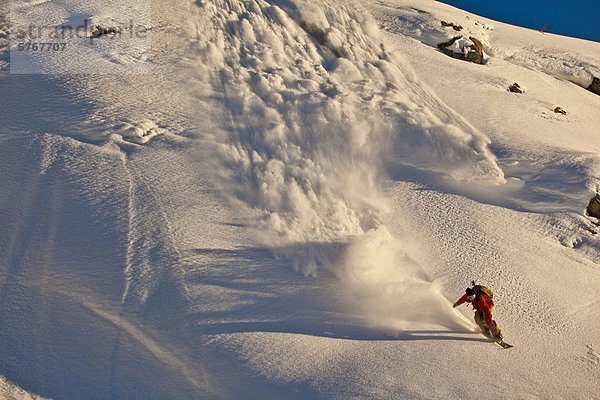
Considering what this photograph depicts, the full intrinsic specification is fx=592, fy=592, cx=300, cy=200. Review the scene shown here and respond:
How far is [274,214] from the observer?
6.20 meters

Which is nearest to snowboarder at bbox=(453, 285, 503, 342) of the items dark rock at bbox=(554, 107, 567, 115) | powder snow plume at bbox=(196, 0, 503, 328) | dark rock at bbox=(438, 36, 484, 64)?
powder snow plume at bbox=(196, 0, 503, 328)

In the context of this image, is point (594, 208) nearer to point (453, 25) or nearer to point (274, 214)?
point (274, 214)

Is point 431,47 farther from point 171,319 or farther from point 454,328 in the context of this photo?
point 171,319

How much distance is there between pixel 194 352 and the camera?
4.88 m

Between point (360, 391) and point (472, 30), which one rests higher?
point (472, 30)

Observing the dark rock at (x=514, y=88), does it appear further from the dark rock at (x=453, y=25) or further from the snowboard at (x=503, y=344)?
the snowboard at (x=503, y=344)

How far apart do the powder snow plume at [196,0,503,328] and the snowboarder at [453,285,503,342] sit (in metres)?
0.39

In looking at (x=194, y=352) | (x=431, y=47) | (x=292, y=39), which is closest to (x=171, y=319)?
(x=194, y=352)

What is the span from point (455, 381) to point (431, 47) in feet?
21.5

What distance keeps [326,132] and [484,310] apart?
2.97m

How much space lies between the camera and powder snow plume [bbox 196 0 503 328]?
20.0 ft

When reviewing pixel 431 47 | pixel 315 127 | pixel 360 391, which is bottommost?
pixel 360 391

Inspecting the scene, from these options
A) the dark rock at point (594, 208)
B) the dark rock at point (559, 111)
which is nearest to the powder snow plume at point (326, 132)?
the dark rock at point (594, 208)

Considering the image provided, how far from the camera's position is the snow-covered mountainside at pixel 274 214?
194 inches
